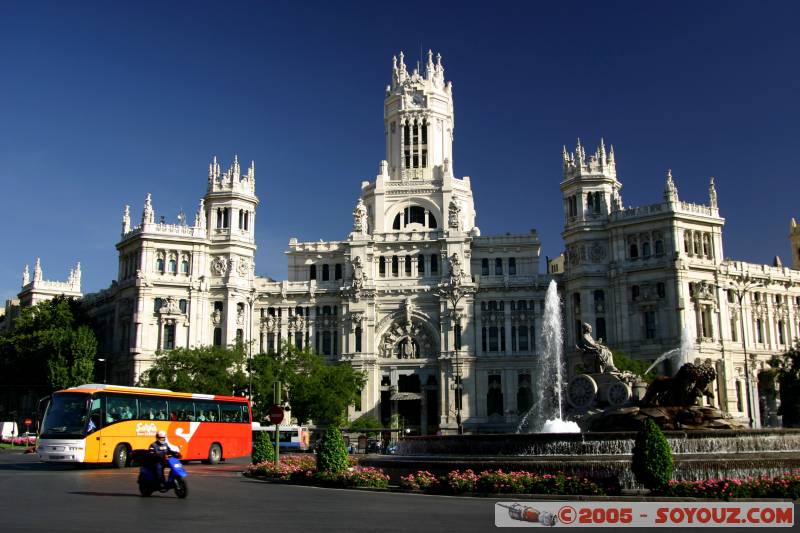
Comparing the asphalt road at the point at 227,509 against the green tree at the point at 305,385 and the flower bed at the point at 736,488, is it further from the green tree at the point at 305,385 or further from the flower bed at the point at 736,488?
the green tree at the point at 305,385

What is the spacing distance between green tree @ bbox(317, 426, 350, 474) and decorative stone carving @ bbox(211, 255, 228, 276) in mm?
63768

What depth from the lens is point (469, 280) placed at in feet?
312

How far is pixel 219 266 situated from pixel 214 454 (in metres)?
48.2

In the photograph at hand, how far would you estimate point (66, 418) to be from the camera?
1609 inches

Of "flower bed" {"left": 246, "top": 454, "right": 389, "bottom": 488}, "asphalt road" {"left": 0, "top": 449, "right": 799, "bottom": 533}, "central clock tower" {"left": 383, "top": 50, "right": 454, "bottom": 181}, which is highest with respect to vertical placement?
"central clock tower" {"left": 383, "top": 50, "right": 454, "bottom": 181}

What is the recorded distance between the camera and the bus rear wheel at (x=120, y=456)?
42112mm

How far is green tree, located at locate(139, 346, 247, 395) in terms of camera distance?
3093 inches

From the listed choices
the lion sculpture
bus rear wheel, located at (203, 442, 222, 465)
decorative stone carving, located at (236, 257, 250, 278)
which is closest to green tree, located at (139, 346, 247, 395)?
decorative stone carving, located at (236, 257, 250, 278)

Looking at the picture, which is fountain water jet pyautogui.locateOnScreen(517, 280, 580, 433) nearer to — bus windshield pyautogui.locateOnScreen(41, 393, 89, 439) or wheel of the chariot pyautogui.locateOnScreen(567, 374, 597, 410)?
wheel of the chariot pyautogui.locateOnScreen(567, 374, 597, 410)

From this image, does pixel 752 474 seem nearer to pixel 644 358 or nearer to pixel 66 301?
pixel 644 358

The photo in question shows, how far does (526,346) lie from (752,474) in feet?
214

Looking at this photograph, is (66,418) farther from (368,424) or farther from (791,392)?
(791,392)

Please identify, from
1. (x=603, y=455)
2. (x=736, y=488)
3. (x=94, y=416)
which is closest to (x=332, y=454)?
(x=603, y=455)

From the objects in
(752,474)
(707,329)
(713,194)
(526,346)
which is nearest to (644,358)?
(707,329)
